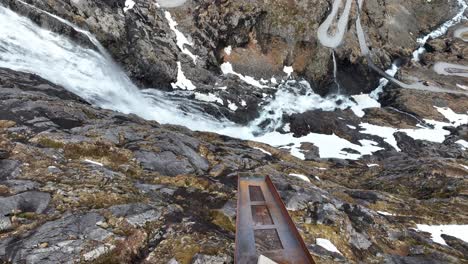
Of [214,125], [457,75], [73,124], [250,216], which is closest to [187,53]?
[214,125]

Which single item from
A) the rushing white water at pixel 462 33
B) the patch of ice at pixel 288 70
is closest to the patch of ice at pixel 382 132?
the patch of ice at pixel 288 70

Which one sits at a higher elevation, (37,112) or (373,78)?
(373,78)

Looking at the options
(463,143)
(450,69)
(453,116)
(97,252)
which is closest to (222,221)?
(97,252)

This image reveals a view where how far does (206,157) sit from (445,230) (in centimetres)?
1714

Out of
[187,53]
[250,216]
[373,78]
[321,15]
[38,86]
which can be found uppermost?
[321,15]

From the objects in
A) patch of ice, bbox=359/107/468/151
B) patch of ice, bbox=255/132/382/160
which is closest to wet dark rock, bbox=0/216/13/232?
patch of ice, bbox=255/132/382/160

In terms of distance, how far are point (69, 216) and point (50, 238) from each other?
4.64 feet

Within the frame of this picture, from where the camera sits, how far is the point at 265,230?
1542cm

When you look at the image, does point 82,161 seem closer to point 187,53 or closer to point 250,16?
point 187,53

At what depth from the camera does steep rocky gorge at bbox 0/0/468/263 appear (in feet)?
47.5

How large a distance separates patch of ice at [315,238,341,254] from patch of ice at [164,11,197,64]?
129ft

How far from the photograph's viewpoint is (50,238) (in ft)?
42.2

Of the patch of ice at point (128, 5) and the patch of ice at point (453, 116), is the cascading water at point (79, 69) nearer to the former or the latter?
the patch of ice at point (128, 5)

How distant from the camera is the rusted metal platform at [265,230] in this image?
45.5 feet
